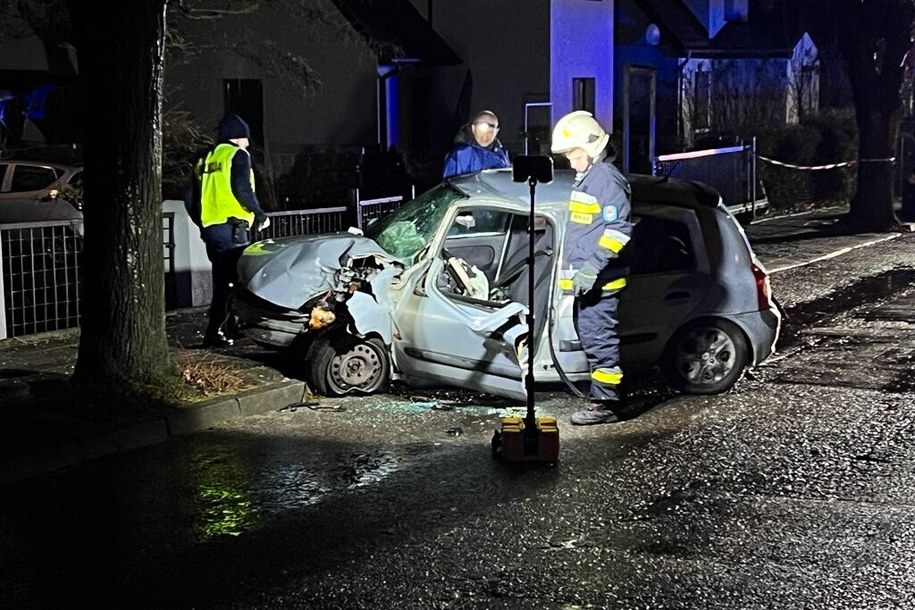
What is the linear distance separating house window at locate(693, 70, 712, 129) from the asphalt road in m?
26.8

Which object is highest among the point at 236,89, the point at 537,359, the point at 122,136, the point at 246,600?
the point at 236,89

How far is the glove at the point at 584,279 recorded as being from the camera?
317 inches

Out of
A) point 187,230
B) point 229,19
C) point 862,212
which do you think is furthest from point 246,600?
point 229,19

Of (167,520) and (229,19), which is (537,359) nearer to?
(167,520)

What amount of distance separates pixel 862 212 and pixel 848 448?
14596 millimetres

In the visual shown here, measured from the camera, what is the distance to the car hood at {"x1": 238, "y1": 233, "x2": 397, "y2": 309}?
930 centimetres

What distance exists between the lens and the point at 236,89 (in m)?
26.8

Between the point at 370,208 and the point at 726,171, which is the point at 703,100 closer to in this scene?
the point at 726,171

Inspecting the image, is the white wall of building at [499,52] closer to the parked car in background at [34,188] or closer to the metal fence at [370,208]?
the parked car in background at [34,188]

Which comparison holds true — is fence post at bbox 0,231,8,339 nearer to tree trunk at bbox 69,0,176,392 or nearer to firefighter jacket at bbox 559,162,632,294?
tree trunk at bbox 69,0,176,392

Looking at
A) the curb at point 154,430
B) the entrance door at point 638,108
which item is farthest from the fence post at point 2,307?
the entrance door at point 638,108

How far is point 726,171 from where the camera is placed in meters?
21.4

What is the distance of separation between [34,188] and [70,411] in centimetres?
976

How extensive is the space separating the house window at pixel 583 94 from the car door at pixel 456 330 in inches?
834
